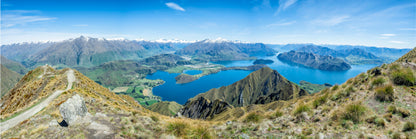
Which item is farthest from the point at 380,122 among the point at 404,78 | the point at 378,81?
the point at 404,78

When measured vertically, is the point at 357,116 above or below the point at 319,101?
above

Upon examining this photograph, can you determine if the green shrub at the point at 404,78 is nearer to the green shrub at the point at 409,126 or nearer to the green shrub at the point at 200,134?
the green shrub at the point at 409,126

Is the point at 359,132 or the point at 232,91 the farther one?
the point at 232,91

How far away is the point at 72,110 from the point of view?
42.7ft

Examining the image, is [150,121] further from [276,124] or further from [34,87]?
[34,87]

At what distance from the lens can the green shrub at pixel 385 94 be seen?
10.7m

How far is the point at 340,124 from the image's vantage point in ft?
31.0

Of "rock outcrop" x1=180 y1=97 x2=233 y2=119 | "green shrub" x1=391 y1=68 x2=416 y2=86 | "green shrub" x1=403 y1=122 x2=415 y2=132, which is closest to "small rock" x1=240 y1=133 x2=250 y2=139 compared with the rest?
"green shrub" x1=403 y1=122 x2=415 y2=132

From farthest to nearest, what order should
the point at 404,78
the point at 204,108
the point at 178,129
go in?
the point at 204,108
the point at 404,78
the point at 178,129

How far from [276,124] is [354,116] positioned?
4692mm

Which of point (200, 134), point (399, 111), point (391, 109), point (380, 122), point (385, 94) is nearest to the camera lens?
point (380, 122)

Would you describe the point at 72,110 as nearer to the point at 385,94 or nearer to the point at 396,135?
the point at 396,135

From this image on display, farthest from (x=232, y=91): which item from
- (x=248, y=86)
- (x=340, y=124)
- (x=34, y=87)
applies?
(x=340, y=124)

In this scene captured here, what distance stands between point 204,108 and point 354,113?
340ft
